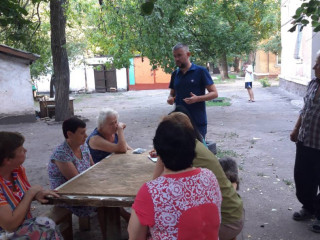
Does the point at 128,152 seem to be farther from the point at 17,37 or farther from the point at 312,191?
the point at 17,37

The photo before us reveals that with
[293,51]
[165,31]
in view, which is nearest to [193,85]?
[165,31]

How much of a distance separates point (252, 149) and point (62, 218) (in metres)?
5.33

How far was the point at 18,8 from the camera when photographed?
4.21m

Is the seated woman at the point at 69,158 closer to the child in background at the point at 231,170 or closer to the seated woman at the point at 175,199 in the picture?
the child in background at the point at 231,170

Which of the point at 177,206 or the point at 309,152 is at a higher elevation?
the point at 177,206

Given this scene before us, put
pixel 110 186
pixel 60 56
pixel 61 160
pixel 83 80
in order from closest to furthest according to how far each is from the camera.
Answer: pixel 110 186, pixel 61 160, pixel 60 56, pixel 83 80

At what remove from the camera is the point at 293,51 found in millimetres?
17281

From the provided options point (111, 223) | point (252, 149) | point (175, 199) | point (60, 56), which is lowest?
point (252, 149)

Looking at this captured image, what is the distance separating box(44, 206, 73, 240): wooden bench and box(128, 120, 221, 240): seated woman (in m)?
1.42

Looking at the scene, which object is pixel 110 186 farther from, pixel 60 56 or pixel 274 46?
pixel 274 46

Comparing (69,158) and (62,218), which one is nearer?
(62,218)

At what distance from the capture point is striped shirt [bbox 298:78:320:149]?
3.52 meters

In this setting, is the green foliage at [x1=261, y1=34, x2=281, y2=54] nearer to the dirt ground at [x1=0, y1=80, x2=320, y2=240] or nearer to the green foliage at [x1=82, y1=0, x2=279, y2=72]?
the dirt ground at [x1=0, y1=80, x2=320, y2=240]

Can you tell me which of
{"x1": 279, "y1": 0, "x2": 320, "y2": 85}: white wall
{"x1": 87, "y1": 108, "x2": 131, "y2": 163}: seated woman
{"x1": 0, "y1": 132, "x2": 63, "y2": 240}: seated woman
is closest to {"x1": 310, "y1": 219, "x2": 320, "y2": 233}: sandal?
{"x1": 87, "y1": 108, "x2": 131, "y2": 163}: seated woman
